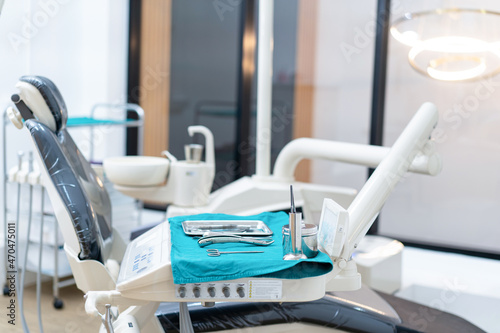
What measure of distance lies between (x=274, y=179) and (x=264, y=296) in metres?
1.52

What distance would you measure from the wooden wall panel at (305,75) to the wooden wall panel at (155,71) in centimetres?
107

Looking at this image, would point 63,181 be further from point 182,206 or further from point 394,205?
point 394,205

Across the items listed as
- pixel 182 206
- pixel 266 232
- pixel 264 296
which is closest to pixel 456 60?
pixel 182 206

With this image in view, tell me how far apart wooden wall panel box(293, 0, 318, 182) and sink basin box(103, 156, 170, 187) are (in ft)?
4.45

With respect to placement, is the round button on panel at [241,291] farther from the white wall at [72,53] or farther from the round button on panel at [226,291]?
the white wall at [72,53]

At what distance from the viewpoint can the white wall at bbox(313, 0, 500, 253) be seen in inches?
132

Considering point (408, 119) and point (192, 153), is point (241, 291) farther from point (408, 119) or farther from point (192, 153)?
point (408, 119)

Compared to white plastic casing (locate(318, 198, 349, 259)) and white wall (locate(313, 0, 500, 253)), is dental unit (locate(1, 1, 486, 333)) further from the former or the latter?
white wall (locate(313, 0, 500, 253))

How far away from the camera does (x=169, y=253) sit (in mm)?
1369

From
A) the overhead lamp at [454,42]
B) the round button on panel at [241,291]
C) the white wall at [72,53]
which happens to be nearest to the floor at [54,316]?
the white wall at [72,53]

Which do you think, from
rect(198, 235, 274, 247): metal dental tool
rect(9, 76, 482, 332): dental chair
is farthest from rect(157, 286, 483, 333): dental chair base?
rect(198, 235, 274, 247): metal dental tool

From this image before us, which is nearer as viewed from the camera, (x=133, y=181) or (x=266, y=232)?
(x=266, y=232)

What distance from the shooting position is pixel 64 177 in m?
1.84

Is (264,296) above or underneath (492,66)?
underneath
